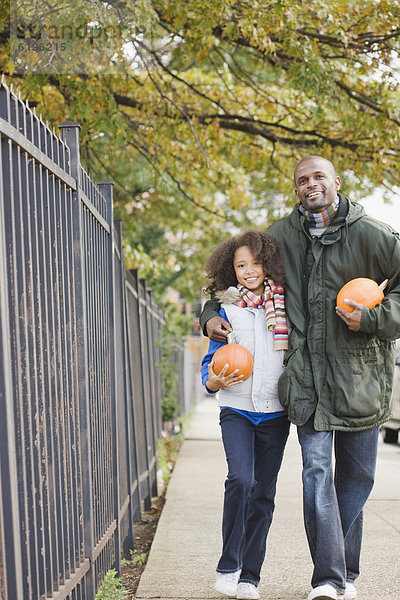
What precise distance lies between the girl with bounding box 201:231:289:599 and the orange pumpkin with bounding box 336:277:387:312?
13.1 inches

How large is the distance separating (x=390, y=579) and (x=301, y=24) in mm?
5195

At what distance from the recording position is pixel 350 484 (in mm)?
4234

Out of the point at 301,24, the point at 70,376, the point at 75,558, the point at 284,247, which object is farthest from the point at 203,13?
the point at 75,558

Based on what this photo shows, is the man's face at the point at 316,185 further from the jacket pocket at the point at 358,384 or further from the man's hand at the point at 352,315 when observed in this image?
the jacket pocket at the point at 358,384

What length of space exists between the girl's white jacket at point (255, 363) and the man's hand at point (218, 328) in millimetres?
57

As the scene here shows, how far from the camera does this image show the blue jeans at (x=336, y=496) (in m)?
3.95

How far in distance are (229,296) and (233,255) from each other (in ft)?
0.85

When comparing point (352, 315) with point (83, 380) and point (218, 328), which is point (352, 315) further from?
point (83, 380)

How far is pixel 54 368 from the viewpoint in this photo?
10.6 feet

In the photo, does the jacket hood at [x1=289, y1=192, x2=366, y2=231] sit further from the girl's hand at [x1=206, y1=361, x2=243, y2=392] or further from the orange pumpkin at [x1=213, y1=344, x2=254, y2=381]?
the girl's hand at [x1=206, y1=361, x2=243, y2=392]

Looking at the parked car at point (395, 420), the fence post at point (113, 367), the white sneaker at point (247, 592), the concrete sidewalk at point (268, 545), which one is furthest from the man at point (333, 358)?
the parked car at point (395, 420)

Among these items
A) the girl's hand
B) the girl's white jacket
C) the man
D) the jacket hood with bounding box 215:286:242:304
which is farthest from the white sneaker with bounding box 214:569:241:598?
the jacket hood with bounding box 215:286:242:304

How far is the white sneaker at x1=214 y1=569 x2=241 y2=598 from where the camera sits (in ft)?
13.5

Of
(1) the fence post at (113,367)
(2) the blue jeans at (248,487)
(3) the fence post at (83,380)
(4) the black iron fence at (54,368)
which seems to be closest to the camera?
(4) the black iron fence at (54,368)
